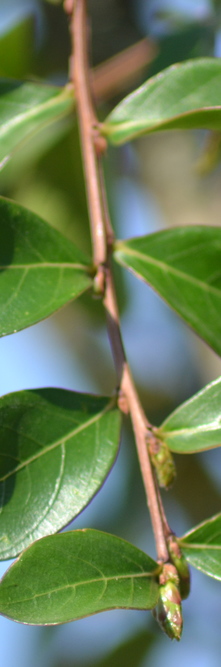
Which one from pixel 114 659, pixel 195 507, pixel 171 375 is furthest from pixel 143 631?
pixel 171 375

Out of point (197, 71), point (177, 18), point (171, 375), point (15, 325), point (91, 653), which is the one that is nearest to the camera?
point (15, 325)

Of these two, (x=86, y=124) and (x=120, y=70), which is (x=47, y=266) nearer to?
(x=86, y=124)

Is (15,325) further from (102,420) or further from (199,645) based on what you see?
(199,645)

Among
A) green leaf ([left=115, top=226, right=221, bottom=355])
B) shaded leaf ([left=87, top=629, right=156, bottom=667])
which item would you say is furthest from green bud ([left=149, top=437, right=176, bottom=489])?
shaded leaf ([left=87, top=629, right=156, bottom=667])

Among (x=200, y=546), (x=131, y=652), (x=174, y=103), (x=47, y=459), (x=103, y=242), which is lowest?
(x=131, y=652)

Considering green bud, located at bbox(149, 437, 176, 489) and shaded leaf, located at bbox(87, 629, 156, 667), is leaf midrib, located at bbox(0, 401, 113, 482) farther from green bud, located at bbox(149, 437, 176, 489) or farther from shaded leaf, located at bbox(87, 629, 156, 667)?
shaded leaf, located at bbox(87, 629, 156, 667)

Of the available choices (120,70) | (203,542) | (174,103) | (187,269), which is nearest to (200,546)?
(203,542)
